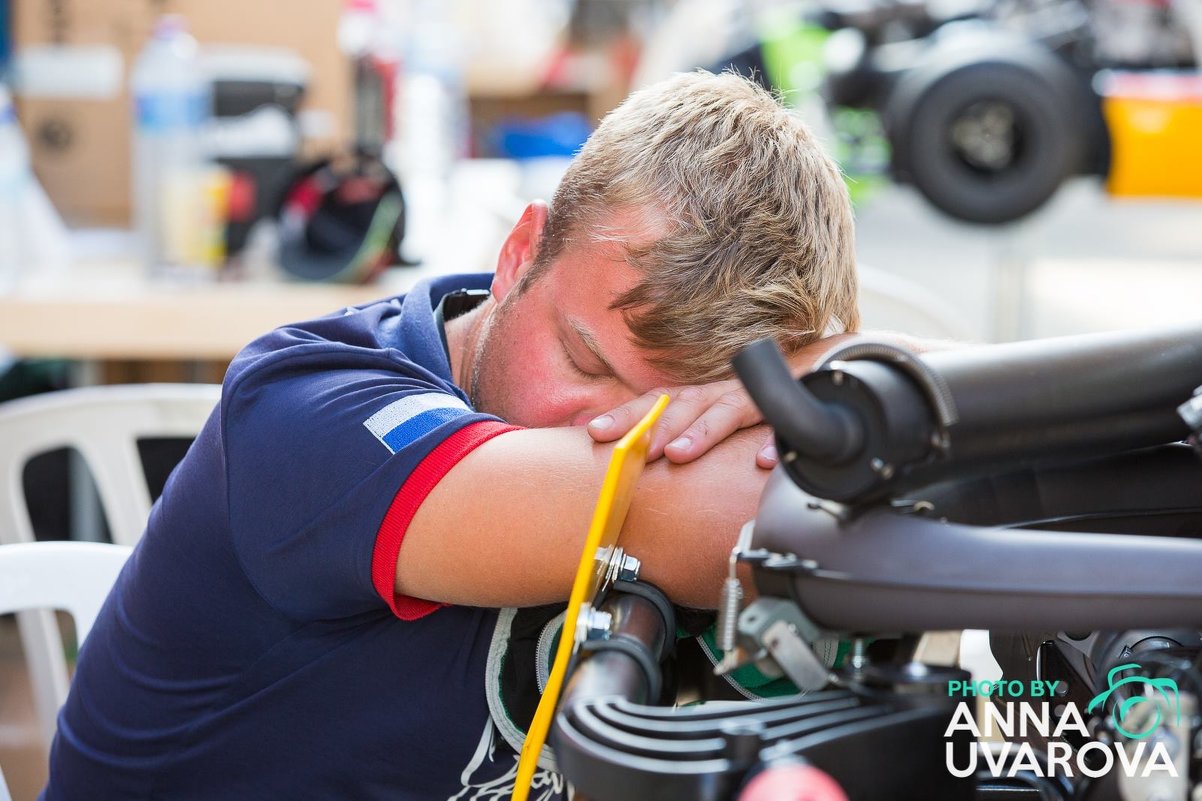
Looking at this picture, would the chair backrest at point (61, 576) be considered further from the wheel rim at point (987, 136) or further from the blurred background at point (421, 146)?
the wheel rim at point (987, 136)

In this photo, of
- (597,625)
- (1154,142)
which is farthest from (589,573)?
(1154,142)

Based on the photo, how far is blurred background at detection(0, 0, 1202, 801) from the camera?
6.41 feet

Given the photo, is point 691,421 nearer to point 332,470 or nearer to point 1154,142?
point 332,470

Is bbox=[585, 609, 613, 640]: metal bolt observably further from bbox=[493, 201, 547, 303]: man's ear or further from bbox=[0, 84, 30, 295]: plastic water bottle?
bbox=[0, 84, 30, 295]: plastic water bottle

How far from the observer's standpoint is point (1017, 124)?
12.8ft

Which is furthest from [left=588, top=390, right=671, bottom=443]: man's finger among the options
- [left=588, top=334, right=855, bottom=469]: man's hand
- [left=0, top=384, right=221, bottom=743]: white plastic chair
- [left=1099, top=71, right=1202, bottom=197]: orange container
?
[left=1099, top=71, right=1202, bottom=197]: orange container

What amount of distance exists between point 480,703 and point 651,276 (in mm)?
306

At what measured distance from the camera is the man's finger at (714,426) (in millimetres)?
819

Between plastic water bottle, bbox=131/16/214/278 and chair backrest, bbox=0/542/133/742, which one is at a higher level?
plastic water bottle, bbox=131/16/214/278

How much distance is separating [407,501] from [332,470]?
0.06m

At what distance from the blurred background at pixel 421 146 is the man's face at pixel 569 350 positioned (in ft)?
0.98

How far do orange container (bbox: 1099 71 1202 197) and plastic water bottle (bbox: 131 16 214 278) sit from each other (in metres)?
2.83

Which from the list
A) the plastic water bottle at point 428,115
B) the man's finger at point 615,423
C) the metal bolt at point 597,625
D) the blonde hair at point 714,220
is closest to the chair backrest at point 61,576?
the blonde hair at point 714,220

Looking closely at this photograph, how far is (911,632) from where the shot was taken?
0.56 metres
